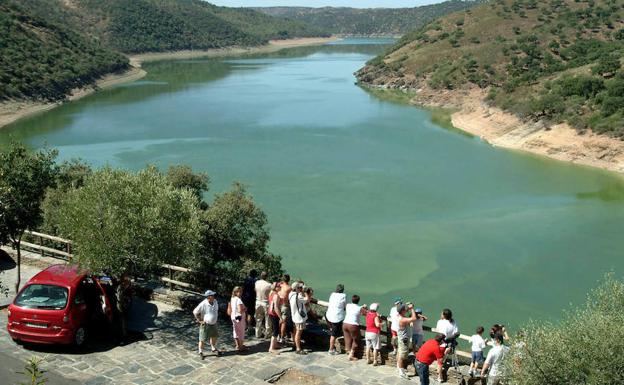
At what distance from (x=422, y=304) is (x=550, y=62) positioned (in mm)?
66005

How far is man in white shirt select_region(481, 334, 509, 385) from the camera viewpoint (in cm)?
1028

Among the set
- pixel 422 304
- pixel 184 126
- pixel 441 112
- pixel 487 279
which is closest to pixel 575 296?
pixel 487 279

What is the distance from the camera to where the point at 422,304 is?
2069 cm

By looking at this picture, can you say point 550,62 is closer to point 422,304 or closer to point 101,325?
point 422,304

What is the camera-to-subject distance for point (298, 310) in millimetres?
11805

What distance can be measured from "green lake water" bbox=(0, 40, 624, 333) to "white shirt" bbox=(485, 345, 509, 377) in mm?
8928

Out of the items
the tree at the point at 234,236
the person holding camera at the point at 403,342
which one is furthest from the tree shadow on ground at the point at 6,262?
the person holding camera at the point at 403,342

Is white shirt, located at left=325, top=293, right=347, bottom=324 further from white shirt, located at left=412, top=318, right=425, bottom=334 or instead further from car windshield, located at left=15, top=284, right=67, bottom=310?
car windshield, located at left=15, top=284, right=67, bottom=310

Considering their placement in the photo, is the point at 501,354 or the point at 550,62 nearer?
the point at 501,354

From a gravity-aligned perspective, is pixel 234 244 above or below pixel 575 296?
above

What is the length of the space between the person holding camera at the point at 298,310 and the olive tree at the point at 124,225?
276 centimetres

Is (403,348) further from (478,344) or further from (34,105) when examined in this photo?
(34,105)

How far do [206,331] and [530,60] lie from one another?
253 feet

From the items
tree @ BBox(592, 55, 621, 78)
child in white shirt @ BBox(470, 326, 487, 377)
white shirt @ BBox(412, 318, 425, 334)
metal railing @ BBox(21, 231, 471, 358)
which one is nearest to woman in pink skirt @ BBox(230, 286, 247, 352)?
metal railing @ BBox(21, 231, 471, 358)
